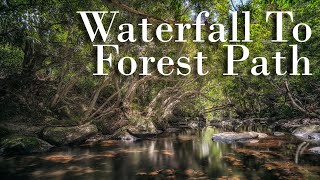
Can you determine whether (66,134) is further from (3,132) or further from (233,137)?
(233,137)

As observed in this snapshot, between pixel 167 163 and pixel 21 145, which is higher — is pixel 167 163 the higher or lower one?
the lower one

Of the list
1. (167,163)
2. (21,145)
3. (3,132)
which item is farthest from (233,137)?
(3,132)

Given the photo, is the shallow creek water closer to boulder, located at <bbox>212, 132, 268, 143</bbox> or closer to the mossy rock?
boulder, located at <bbox>212, 132, 268, 143</bbox>

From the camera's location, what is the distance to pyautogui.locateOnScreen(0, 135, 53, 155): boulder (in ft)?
38.8

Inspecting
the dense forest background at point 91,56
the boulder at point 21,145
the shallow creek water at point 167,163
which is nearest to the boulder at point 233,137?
the shallow creek water at point 167,163

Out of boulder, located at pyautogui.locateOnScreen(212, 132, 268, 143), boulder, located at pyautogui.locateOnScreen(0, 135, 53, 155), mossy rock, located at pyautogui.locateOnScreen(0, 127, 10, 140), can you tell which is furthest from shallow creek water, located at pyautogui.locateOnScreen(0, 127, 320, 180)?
mossy rock, located at pyautogui.locateOnScreen(0, 127, 10, 140)

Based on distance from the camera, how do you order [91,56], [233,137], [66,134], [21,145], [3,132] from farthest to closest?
[233,137]
[66,134]
[91,56]
[3,132]
[21,145]

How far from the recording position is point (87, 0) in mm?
9414

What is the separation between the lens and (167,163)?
10.9 meters

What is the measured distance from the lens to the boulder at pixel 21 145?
11.8 m

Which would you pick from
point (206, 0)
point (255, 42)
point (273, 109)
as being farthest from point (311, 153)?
point (273, 109)

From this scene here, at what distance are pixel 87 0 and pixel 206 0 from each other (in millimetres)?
3680

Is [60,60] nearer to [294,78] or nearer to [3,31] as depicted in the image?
[3,31]

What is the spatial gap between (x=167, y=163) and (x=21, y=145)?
19.4 ft
